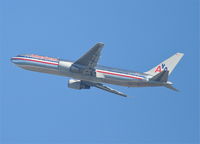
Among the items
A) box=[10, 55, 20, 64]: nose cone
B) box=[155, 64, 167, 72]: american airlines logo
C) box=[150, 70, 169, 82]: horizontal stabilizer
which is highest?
box=[10, 55, 20, 64]: nose cone

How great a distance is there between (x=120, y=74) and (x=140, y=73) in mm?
3538

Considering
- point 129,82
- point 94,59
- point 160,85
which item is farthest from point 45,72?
point 160,85

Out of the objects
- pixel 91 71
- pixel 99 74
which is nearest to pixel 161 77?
pixel 99 74

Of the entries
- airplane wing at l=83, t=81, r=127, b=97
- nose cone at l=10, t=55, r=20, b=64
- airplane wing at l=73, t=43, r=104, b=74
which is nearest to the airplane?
airplane wing at l=73, t=43, r=104, b=74

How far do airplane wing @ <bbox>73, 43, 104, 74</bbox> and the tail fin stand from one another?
11.0m

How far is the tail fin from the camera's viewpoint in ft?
273

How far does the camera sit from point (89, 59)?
78250 millimetres

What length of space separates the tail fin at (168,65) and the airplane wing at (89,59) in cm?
1101

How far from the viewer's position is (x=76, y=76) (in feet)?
261

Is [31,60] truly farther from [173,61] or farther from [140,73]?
[173,61]

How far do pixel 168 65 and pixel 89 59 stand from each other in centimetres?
1466

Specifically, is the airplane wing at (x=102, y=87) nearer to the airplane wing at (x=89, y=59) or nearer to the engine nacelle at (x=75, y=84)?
the engine nacelle at (x=75, y=84)

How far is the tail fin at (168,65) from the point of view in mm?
83125

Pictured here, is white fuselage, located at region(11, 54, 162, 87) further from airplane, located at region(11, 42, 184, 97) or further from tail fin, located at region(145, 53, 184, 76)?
tail fin, located at region(145, 53, 184, 76)
